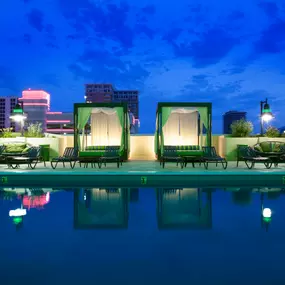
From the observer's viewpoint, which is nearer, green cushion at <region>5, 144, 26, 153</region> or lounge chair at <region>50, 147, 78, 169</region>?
lounge chair at <region>50, 147, 78, 169</region>

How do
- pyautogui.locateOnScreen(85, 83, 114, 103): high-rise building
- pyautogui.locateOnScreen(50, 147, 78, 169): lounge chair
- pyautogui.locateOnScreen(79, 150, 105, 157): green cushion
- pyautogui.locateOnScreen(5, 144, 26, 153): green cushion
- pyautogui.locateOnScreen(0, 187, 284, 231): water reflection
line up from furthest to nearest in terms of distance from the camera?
pyautogui.locateOnScreen(85, 83, 114, 103): high-rise building → pyautogui.locateOnScreen(79, 150, 105, 157): green cushion → pyautogui.locateOnScreen(5, 144, 26, 153): green cushion → pyautogui.locateOnScreen(50, 147, 78, 169): lounge chair → pyautogui.locateOnScreen(0, 187, 284, 231): water reflection

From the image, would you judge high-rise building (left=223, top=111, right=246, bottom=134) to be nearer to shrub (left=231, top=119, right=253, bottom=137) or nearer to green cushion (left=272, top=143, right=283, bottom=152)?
shrub (left=231, top=119, right=253, bottom=137)

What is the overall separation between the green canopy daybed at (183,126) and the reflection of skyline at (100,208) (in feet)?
15.3

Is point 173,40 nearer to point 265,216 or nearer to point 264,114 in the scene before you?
point 264,114

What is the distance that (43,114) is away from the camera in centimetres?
10238

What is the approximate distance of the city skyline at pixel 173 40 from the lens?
124ft

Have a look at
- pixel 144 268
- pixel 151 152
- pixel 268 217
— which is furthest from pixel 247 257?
pixel 151 152

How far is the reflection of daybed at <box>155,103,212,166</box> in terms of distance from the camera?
1165cm

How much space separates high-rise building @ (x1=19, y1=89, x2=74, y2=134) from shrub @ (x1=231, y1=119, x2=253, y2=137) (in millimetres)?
89009

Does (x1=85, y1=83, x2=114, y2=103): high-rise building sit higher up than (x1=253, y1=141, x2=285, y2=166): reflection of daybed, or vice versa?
(x1=85, y1=83, x2=114, y2=103): high-rise building

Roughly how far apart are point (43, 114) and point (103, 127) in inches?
3666

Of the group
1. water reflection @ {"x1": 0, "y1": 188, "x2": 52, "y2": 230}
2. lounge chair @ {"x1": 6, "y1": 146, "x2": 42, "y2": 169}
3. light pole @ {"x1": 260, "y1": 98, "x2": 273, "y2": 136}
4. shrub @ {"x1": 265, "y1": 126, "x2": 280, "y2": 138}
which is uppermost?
light pole @ {"x1": 260, "y1": 98, "x2": 273, "y2": 136}

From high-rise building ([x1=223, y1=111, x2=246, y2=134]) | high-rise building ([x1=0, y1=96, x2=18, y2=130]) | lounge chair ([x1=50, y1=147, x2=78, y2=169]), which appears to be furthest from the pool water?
high-rise building ([x1=0, y1=96, x2=18, y2=130])

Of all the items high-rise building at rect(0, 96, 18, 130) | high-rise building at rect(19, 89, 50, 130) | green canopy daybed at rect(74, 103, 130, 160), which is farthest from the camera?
high-rise building at rect(0, 96, 18, 130)
